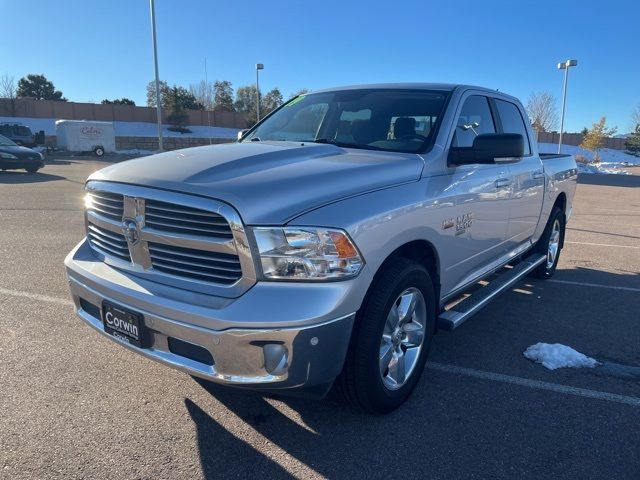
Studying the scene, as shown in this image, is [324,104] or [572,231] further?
[572,231]

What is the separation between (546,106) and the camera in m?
60.9

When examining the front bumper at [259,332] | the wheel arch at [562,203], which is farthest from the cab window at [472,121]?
the wheel arch at [562,203]

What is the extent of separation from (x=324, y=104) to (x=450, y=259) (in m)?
1.76

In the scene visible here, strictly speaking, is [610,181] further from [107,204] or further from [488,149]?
[107,204]

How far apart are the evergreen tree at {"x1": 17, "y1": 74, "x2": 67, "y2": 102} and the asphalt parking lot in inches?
Result: 2936

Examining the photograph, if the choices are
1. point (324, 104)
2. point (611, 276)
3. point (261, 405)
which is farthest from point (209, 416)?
point (611, 276)

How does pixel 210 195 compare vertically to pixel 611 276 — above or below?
above

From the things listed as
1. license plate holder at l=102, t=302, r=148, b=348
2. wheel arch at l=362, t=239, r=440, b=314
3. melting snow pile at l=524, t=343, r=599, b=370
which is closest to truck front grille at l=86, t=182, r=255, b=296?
license plate holder at l=102, t=302, r=148, b=348

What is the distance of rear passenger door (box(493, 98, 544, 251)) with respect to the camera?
4523mm

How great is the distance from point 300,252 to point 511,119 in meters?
3.54

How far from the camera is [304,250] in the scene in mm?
2371

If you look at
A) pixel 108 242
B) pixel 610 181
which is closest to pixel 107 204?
pixel 108 242

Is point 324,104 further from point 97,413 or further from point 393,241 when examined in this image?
point 97,413

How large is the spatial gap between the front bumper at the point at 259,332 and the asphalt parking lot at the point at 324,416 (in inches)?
19.7
